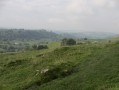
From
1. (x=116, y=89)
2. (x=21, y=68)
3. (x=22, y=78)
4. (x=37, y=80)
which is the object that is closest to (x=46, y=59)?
(x=21, y=68)

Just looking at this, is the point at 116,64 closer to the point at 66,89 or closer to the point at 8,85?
the point at 66,89

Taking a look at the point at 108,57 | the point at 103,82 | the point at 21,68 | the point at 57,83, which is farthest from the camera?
the point at 21,68

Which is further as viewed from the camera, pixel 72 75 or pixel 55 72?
pixel 55 72

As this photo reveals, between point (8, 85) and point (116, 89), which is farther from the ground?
point (116, 89)

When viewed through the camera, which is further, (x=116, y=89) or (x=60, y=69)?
(x=60, y=69)

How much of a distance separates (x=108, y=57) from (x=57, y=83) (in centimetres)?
847

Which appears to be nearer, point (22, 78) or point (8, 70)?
point (22, 78)

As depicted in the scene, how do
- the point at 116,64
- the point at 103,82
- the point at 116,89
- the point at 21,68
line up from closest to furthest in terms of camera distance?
the point at 116,89 → the point at 103,82 → the point at 116,64 → the point at 21,68

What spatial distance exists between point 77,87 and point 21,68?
16763 millimetres

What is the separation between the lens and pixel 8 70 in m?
42.6

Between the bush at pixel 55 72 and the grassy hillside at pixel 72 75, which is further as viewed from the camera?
the bush at pixel 55 72

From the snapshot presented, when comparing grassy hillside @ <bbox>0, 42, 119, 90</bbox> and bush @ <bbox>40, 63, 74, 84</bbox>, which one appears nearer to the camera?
grassy hillside @ <bbox>0, 42, 119, 90</bbox>

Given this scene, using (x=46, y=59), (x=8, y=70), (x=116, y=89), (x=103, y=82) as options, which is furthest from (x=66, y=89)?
(x=8, y=70)

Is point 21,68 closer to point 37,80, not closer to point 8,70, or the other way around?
point 8,70
